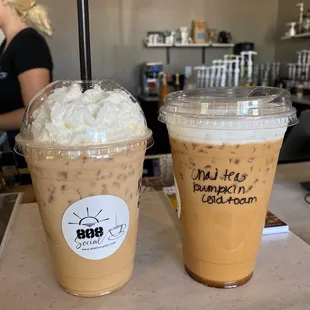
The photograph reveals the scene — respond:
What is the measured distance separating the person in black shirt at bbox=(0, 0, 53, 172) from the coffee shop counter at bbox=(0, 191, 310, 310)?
1.01m

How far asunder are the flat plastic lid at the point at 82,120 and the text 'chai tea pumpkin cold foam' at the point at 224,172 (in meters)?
0.07

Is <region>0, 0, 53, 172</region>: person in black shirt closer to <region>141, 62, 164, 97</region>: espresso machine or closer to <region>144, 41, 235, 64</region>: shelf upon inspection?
<region>141, 62, 164, 97</region>: espresso machine

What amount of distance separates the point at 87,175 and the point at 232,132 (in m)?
0.20

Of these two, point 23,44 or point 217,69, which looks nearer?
point 23,44

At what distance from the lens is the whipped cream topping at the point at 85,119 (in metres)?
0.48

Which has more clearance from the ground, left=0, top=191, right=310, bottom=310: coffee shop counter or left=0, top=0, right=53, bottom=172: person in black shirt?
left=0, top=0, right=53, bottom=172: person in black shirt

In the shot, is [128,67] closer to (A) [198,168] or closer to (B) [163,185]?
(B) [163,185]

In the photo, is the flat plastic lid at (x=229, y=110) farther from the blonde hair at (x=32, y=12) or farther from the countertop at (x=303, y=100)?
the countertop at (x=303, y=100)

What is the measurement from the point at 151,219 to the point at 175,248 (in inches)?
5.5

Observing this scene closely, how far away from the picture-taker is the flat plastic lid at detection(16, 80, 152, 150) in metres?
0.48

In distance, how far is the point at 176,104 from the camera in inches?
21.9

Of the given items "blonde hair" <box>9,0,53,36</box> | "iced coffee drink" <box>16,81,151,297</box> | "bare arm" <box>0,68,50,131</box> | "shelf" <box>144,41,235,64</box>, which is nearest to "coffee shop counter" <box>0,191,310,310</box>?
"iced coffee drink" <box>16,81,151,297</box>

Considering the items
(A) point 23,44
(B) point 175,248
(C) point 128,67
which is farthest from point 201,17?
(B) point 175,248

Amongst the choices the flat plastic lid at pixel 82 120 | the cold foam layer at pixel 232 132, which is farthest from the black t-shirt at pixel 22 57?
the cold foam layer at pixel 232 132
